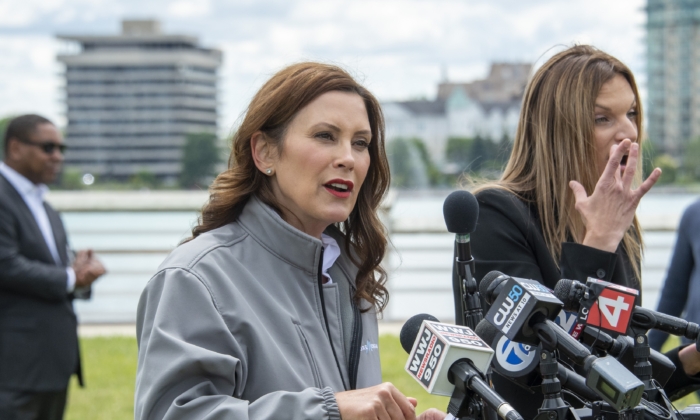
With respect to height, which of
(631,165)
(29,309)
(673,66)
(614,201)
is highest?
(673,66)

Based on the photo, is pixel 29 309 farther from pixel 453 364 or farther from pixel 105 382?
pixel 453 364

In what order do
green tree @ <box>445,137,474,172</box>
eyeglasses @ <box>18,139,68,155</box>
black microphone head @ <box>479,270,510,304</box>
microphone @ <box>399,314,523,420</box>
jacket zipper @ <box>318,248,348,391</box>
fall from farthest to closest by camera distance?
green tree @ <box>445,137,474,172</box> → eyeglasses @ <box>18,139,68,155</box> → jacket zipper @ <box>318,248,348,391</box> → black microphone head @ <box>479,270,510,304</box> → microphone @ <box>399,314,523,420</box>

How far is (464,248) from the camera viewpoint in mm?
2156

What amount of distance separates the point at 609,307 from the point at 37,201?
4263mm

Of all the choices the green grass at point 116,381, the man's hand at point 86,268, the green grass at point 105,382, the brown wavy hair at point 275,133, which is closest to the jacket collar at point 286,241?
the brown wavy hair at point 275,133

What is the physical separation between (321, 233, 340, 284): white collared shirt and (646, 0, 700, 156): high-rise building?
12.8 metres

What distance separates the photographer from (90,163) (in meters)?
102

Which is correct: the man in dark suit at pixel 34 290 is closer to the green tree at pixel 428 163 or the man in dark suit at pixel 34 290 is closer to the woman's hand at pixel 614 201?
the woman's hand at pixel 614 201

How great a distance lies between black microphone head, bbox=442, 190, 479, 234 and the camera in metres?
2.20

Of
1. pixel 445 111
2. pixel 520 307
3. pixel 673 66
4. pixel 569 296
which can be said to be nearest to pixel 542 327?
pixel 520 307

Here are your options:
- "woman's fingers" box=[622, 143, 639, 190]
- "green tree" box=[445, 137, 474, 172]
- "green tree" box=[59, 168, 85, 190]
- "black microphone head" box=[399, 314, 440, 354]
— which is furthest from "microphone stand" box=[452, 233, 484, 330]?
"green tree" box=[445, 137, 474, 172]

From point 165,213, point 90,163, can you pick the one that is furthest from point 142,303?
point 90,163

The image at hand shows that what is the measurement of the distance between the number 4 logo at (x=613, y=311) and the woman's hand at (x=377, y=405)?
49 cm

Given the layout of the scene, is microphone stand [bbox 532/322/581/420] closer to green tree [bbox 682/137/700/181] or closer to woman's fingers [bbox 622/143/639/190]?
woman's fingers [bbox 622/143/639/190]
